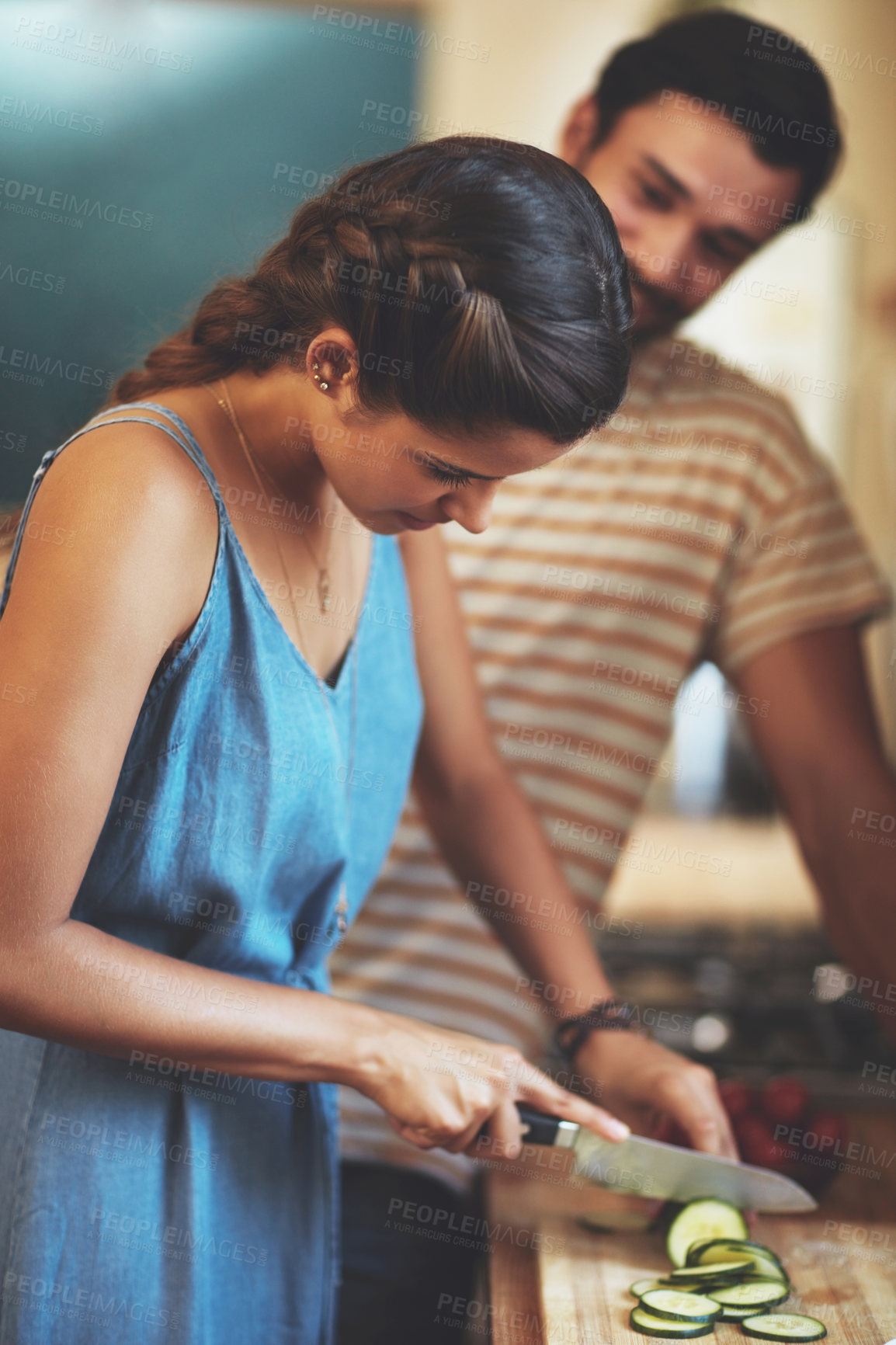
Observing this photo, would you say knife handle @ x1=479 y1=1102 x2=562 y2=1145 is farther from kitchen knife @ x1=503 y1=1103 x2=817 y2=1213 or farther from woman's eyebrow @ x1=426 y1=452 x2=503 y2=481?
woman's eyebrow @ x1=426 y1=452 x2=503 y2=481

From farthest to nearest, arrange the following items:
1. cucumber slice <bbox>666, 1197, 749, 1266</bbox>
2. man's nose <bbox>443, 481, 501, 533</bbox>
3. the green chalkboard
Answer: the green chalkboard
cucumber slice <bbox>666, 1197, 749, 1266</bbox>
man's nose <bbox>443, 481, 501, 533</bbox>

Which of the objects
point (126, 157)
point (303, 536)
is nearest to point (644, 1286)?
point (303, 536)

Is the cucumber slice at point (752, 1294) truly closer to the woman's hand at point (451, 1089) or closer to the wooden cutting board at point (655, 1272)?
the wooden cutting board at point (655, 1272)

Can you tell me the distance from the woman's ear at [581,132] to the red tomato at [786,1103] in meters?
1.03

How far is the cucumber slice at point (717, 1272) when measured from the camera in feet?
3.07

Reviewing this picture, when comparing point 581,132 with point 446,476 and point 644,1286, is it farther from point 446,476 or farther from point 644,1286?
point 644,1286

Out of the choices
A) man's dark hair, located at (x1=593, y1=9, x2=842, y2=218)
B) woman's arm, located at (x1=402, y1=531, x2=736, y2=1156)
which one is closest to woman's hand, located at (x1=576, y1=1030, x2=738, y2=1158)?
woman's arm, located at (x1=402, y1=531, x2=736, y2=1156)

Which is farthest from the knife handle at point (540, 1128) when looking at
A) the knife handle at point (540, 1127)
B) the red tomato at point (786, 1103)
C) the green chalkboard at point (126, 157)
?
the green chalkboard at point (126, 157)

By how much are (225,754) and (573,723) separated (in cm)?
66

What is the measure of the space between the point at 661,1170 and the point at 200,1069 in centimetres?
41

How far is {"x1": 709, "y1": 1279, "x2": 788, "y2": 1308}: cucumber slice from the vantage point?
0.90 m

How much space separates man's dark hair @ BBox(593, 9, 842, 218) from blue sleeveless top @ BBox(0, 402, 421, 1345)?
29.1 inches

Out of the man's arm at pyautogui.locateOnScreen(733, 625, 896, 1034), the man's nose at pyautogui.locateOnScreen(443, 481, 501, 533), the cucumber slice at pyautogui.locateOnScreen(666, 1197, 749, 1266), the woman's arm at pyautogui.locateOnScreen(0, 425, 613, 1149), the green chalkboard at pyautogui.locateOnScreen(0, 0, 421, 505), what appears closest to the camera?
the woman's arm at pyautogui.locateOnScreen(0, 425, 613, 1149)

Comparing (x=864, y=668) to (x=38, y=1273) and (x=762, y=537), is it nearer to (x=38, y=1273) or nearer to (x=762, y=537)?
(x=762, y=537)
